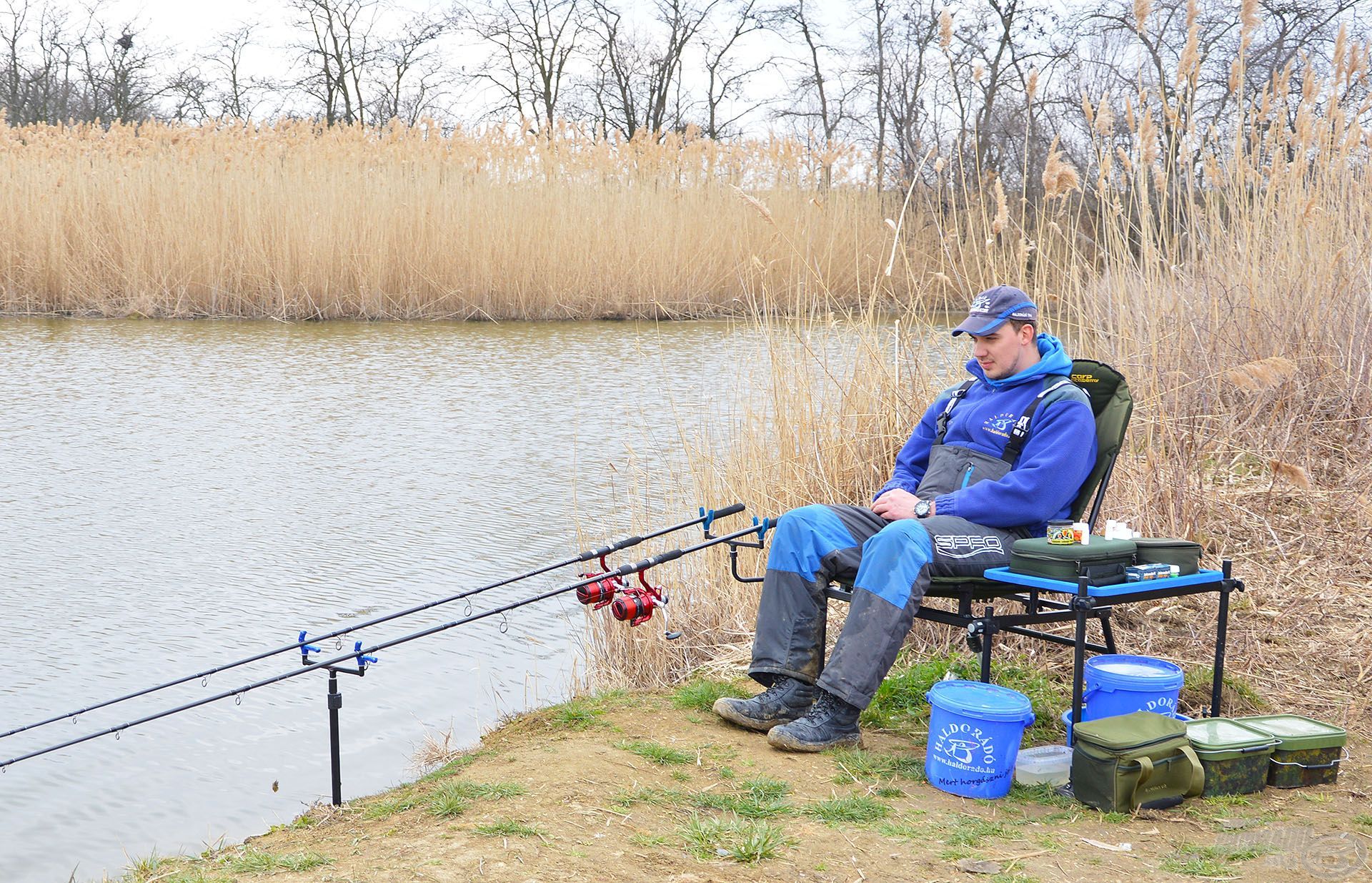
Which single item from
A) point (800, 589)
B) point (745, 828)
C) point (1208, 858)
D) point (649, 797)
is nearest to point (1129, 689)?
point (1208, 858)

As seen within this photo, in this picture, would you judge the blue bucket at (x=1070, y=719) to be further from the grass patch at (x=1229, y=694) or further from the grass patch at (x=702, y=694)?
the grass patch at (x=702, y=694)

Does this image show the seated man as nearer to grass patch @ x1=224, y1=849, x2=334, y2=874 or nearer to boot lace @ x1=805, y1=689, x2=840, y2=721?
boot lace @ x1=805, y1=689, x2=840, y2=721

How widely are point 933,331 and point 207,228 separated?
840 centimetres

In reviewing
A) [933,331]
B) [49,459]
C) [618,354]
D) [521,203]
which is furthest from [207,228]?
[933,331]

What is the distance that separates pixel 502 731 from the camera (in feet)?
11.7

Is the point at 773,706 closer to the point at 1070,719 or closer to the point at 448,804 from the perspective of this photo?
the point at 1070,719

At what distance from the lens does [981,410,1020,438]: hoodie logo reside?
138 inches

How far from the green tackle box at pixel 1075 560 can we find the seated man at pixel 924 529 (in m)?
0.18

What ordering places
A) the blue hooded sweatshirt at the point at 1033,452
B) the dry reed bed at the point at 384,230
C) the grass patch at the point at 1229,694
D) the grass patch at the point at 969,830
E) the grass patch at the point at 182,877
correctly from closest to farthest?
the grass patch at the point at 182,877, the grass patch at the point at 969,830, the blue hooded sweatshirt at the point at 1033,452, the grass patch at the point at 1229,694, the dry reed bed at the point at 384,230

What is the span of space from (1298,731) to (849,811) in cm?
115

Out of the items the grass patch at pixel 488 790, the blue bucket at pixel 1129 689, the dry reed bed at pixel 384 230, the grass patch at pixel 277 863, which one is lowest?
the grass patch at pixel 277 863

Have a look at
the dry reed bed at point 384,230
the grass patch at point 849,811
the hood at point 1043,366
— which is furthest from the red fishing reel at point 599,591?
the dry reed bed at point 384,230

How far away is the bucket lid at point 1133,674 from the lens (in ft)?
10.2

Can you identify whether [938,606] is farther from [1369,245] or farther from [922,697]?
[1369,245]
